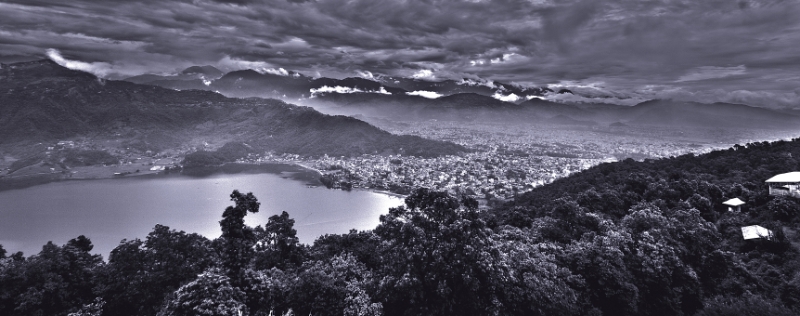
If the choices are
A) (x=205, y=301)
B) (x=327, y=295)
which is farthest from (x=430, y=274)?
(x=205, y=301)

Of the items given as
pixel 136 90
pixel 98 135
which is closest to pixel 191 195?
pixel 98 135

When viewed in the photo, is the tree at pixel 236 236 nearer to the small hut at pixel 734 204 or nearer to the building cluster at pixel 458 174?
the small hut at pixel 734 204

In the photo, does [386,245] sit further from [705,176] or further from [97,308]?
[705,176]

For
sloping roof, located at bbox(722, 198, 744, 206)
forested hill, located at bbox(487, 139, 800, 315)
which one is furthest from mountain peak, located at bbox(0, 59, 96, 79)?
sloping roof, located at bbox(722, 198, 744, 206)

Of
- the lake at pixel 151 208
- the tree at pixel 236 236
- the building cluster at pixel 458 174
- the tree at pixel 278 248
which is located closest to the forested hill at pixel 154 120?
the building cluster at pixel 458 174

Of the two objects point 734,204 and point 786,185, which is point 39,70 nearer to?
point 734,204
